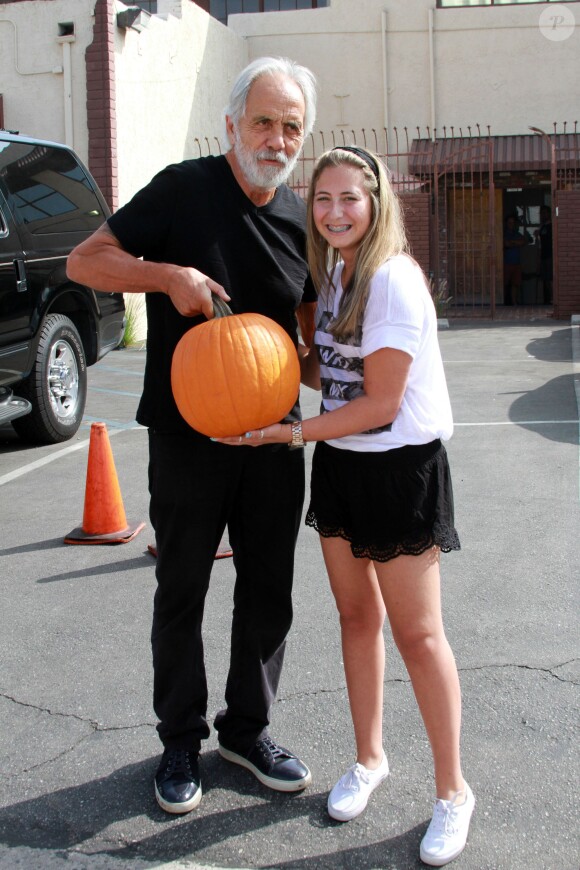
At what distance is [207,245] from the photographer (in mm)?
2750

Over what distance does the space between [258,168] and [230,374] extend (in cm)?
62

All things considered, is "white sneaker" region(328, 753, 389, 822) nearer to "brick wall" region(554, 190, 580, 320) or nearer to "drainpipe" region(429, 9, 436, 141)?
"brick wall" region(554, 190, 580, 320)

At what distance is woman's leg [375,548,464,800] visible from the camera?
265 centimetres

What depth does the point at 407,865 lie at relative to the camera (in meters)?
2.57

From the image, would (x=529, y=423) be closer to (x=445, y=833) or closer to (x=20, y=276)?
(x=20, y=276)

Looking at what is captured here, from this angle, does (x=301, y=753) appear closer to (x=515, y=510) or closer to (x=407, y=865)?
(x=407, y=865)

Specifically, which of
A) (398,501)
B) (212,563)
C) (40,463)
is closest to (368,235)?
(398,501)

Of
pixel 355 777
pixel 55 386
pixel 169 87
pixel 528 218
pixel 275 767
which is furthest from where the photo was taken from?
pixel 528 218

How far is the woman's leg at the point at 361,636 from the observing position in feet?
9.16

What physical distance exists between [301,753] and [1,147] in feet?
19.0

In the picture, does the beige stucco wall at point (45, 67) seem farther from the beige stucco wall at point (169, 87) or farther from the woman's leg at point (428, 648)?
the woman's leg at point (428, 648)

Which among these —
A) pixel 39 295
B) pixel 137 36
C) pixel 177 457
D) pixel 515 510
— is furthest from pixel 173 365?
pixel 137 36

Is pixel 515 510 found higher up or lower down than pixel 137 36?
lower down

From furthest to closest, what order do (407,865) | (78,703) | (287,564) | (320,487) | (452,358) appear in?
(452,358) < (78,703) < (287,564) < (320,487) < (407,865)
